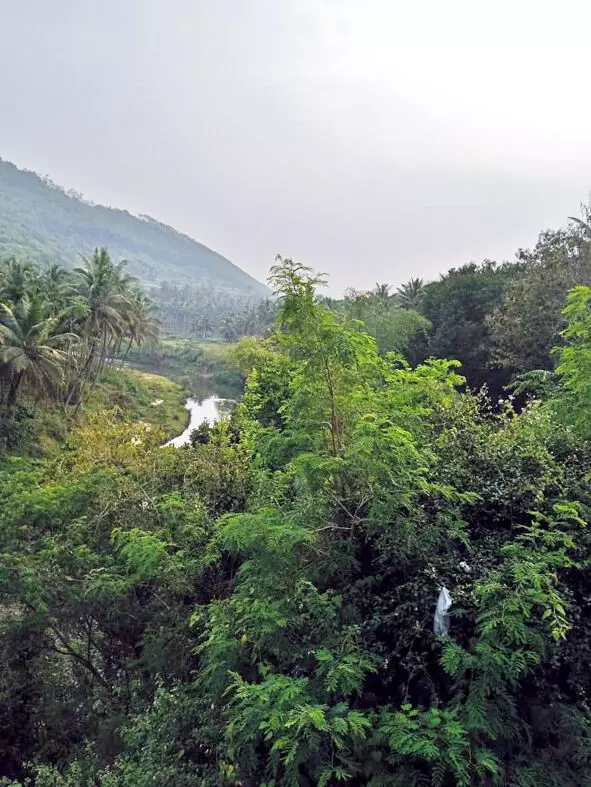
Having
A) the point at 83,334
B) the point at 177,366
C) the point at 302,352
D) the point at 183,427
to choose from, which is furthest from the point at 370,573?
the point at 177,366

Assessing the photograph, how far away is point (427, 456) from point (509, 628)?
239 cm

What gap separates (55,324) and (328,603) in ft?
65.7

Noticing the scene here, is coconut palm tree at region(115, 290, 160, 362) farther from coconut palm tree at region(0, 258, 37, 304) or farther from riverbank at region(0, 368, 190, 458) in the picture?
coconut palm tree at region(0, 258, 37, 304)

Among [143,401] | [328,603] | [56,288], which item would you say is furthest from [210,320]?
[328,603]

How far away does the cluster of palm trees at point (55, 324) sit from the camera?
63.0 ft

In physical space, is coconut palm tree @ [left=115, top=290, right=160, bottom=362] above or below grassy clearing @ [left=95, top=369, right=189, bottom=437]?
above

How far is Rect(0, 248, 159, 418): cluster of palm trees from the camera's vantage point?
19.2m

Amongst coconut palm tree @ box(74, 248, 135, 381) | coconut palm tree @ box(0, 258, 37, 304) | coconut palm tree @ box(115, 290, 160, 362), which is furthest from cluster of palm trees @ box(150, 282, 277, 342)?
coconut palm tree @ box(0, 258, 37, 304)

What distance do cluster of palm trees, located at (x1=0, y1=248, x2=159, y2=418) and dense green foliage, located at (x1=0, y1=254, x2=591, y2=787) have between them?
12203mm

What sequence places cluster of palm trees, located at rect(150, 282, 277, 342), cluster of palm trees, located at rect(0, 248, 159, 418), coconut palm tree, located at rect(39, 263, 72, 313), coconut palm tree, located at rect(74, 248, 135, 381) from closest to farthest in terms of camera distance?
cluster of palm trees, located at rect(0, 248, 159, 418)
coconut palm tree, located at rect(39, 263, 72, 313)
coconut palm tree, located at rect(74, 248, 135, 381)
cluster of palm trees, located at rect(150, 282, 277, 342)

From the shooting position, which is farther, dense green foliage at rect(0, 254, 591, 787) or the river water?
the river water

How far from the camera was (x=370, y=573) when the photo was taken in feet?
17.8

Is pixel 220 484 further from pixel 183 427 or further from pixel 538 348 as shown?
pixel 183 427

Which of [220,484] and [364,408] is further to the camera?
[220,484]
